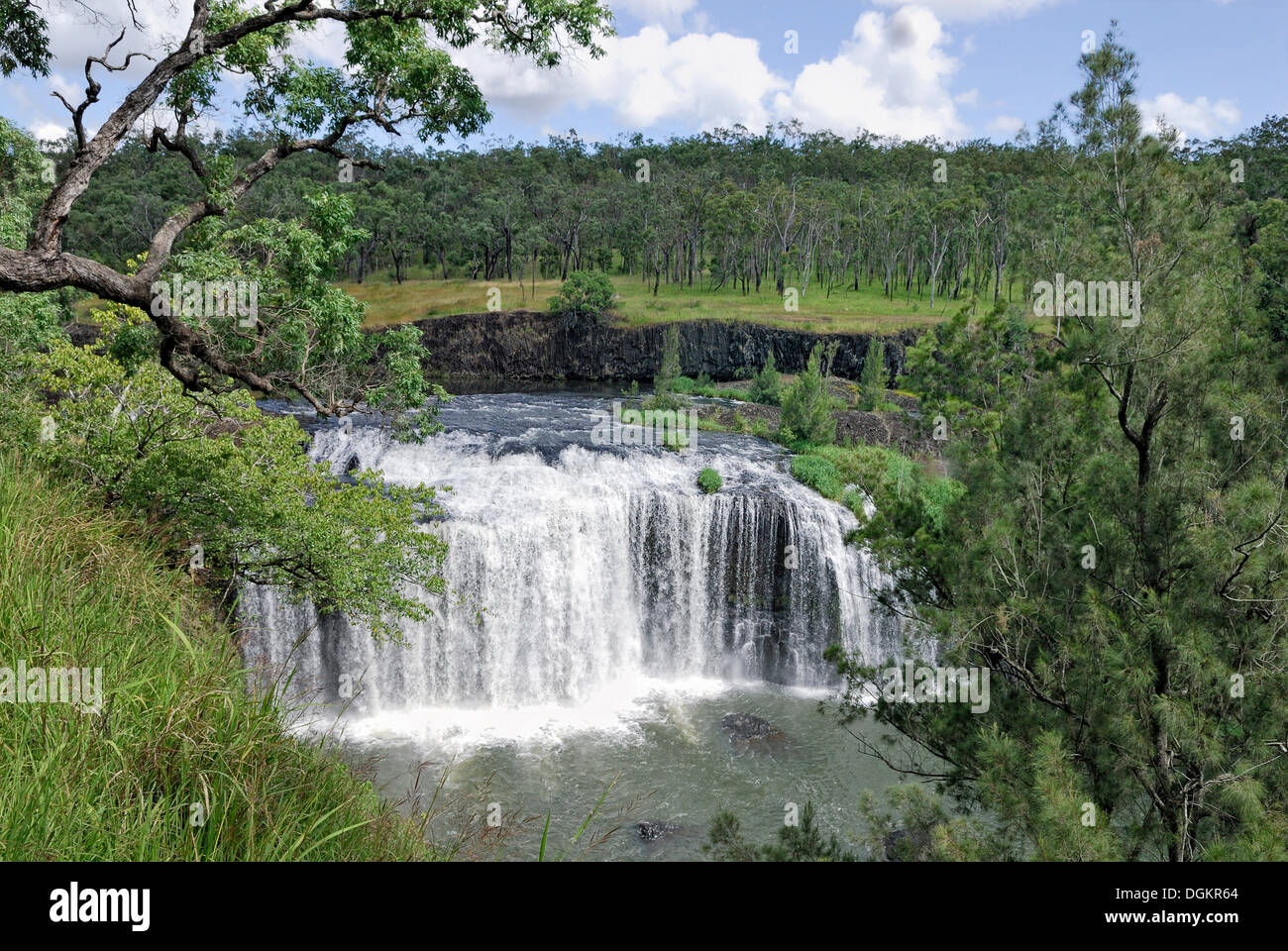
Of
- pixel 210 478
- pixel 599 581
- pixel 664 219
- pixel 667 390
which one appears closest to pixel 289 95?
pixel 210 478

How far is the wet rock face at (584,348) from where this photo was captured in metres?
48.6

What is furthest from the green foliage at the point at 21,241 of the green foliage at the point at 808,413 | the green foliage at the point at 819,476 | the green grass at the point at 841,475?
the green foliage at the point at 808,413

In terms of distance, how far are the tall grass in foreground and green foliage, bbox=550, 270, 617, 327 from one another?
45792 mm

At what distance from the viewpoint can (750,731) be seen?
17359 millimetres

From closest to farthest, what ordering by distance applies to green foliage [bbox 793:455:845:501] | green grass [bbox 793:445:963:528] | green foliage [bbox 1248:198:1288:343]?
green foliage [bbox 1248:198:1288:343], green grass [bbox 793:445:963:528], green foliage [bbox 793:455:845:501]

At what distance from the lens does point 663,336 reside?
49531 millimetres

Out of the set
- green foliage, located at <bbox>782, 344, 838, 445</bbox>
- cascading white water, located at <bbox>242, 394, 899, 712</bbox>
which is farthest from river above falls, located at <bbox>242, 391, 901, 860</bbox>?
green foliage, located at <bbox>782, 344, 838, 445</bbox>

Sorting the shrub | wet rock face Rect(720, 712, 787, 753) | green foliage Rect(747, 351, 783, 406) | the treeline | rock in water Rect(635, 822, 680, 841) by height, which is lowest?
rock in water Rect(635, 822, 680, 841)

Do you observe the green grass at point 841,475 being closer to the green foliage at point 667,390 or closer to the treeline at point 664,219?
the green foliage at point 667,390

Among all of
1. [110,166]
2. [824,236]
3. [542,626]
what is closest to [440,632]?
[542,626]

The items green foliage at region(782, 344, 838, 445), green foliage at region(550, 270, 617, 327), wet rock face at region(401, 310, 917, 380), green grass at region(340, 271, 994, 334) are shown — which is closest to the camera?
green foliage at region(782, 344, 838, 445)

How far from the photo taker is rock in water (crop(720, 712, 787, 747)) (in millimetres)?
17000

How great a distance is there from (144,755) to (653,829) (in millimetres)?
11329

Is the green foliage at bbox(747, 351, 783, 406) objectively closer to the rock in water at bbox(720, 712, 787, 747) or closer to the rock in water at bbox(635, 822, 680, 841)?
the rock in water at bbox(720, 712, 787, 747)
